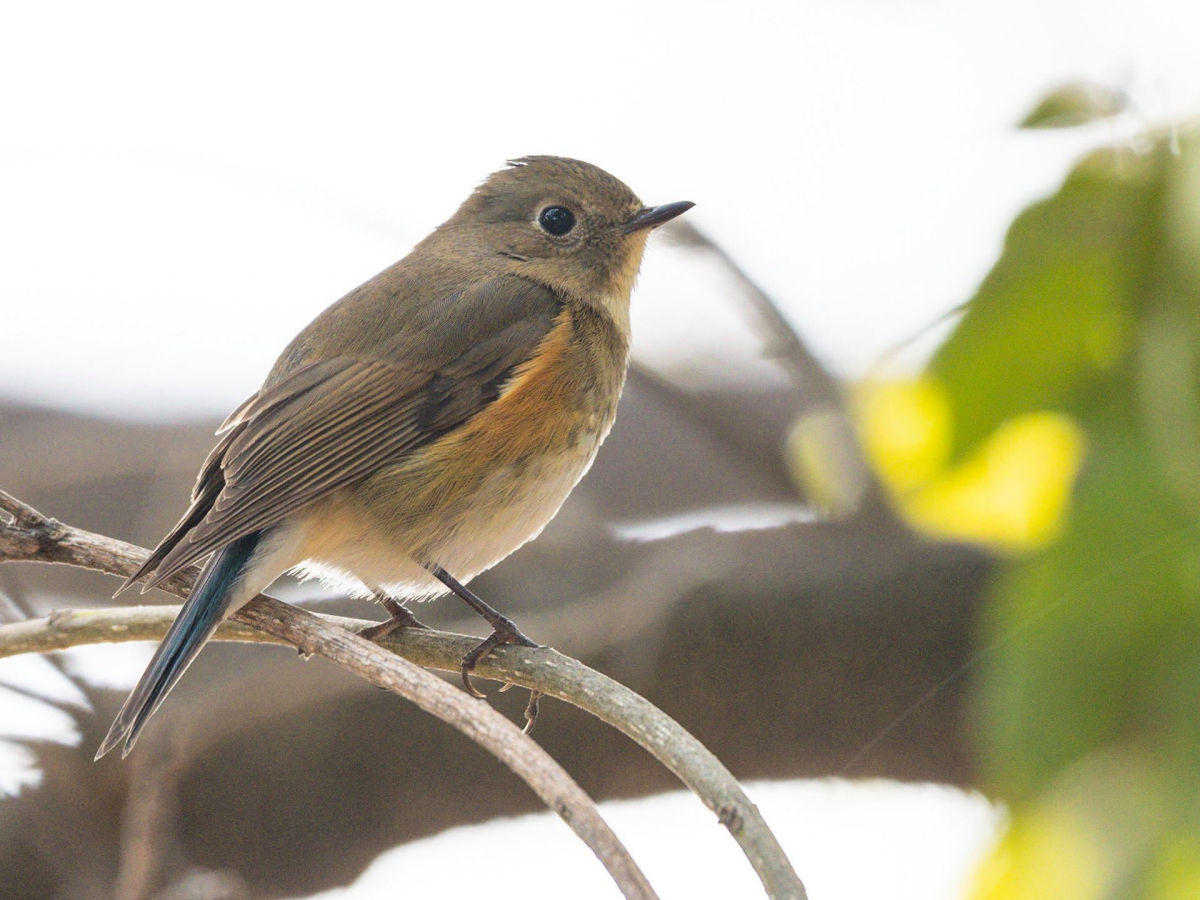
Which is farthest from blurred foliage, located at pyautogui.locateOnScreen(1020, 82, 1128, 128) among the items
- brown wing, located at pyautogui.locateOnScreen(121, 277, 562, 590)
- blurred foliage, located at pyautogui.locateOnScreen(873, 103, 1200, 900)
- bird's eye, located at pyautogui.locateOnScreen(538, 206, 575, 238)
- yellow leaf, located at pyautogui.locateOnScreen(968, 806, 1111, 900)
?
bird's eye, located at pyautogui.locateOnScreen(538, 206, 575, 238)

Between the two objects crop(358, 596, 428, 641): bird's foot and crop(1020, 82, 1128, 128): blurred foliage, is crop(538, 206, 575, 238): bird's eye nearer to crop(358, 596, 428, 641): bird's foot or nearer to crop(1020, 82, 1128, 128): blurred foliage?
crop(358, 596, 428, 641): bird's foot

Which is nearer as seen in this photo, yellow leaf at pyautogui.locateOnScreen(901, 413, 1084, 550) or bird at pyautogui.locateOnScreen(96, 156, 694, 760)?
yellow leaf at pyautogui.locateOnScreen(901, 413, 1084, 550)

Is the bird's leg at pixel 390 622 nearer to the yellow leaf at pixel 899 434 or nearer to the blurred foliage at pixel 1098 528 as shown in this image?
the yellow leaf at pixel 899 434

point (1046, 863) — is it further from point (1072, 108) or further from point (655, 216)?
point (655, 216)

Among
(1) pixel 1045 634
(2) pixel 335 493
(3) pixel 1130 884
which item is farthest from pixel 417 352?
(3) pixel 1130 884

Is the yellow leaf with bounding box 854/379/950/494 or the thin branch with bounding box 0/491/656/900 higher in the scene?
the yellow leaf with bounding box 854/379/950/494

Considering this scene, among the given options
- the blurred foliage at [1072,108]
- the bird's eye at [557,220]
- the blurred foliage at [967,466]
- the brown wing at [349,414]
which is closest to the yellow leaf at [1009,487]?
the blurred foliage at [967,466]
